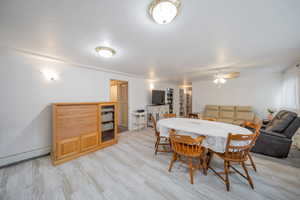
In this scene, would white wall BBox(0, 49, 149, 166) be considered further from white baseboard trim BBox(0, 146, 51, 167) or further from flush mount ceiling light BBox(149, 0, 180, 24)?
flush mount ceiling light BBox(149, 0, 180, 24)

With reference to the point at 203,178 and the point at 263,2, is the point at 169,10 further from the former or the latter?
the point at 203,178

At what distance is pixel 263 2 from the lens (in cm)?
102

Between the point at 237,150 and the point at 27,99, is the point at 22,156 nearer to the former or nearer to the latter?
the point at 27,99

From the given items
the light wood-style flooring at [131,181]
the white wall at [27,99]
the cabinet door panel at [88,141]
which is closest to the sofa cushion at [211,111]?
the light wood-style flooring at [131,181]

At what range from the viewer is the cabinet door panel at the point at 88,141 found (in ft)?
8.21

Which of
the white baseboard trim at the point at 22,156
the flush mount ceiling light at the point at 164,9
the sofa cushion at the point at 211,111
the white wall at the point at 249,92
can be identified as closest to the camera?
the flush mount ceiling light at the point at 164,9

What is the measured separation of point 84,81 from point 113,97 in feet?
7.01

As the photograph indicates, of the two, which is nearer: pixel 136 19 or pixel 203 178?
pixel 136 19

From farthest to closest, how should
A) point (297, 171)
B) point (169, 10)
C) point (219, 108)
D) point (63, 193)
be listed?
point (219, 108) → point (297, 171) → point (63, 193) → point (169, 10)

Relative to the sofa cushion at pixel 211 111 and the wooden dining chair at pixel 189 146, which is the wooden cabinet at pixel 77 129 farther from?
the sofa cushion at pixel 211 111

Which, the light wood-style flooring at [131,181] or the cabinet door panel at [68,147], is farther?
the cabinet door panel at [68,147]

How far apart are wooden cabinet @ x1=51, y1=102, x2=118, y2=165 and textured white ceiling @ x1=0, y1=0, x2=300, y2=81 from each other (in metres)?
1.26

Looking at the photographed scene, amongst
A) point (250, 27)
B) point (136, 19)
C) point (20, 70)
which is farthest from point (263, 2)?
point (20, 70)

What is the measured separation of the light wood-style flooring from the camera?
4.89ft
